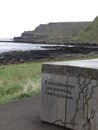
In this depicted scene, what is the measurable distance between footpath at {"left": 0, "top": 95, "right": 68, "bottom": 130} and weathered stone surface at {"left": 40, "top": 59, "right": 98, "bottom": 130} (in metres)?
0.22

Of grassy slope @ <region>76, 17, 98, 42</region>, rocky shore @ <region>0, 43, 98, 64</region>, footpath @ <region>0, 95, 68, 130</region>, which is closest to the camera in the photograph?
footpath @ <region>0, 95, 68, 130</region>

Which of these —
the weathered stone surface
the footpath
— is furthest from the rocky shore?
the weathered stone surface

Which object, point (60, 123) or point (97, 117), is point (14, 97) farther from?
point (97, 117)

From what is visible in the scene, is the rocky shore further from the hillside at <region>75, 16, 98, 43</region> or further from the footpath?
→ the hillside at <region>75, 16, 98, 43</region>

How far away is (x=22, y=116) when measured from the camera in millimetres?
8477

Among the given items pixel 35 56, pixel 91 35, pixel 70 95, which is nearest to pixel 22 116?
pixel 70 95

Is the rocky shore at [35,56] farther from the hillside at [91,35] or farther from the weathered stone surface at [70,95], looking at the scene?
the hillside at [91,35]

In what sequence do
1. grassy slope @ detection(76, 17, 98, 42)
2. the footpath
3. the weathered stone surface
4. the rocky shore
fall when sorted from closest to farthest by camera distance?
the weathered stone surface < the footpath < the rocky shore < grassy slope @ detection(76, 17, 98, 42)

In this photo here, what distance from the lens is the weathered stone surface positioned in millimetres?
7031

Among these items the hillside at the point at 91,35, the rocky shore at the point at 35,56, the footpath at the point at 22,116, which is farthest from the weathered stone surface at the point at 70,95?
the hillside at the point at 91,35

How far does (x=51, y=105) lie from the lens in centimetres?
771

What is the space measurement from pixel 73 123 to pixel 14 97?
3905 millimetres

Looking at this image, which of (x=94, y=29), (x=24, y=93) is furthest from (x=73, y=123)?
(x=94, y=29)

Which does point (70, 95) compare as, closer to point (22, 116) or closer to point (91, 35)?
point (22, 116)
